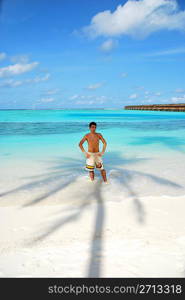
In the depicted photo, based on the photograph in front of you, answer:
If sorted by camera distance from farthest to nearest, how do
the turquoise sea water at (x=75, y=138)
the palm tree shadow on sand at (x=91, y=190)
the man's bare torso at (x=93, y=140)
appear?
the turquoise sea water at (x=75, y=138)
the man's bare torso at (x=93, y=140)
the palm tree shadow on sand at (x=91, y=190)

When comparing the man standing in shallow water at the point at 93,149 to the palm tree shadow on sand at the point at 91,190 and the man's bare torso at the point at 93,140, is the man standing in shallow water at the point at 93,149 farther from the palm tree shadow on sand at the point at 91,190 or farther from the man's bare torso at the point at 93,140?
the palm tree shadow on sand at the point at 91,190

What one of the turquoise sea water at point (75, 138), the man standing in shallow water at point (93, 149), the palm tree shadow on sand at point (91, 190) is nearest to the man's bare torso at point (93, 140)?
the man standing in shallow water at point (93, 149)

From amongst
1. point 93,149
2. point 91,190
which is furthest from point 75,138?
point 91,190

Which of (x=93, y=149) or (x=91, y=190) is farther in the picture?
(x=93, y=149)

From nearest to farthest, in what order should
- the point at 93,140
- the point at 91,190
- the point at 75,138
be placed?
the point at 91,190 → the point at 93,140 → the point at 75,138

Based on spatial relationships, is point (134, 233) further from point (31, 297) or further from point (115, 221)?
point (31, 297)

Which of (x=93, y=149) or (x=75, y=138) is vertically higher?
(x=93, y=149)

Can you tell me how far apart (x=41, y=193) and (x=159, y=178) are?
122 inches

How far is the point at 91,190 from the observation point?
Answer: 586 cm

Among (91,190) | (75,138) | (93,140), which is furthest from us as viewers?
(75,138)

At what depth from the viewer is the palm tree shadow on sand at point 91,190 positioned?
3475mm

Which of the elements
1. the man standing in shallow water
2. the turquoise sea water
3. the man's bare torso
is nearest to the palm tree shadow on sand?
the man standing in shallow water

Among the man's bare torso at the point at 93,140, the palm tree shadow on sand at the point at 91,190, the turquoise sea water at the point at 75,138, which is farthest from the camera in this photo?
the turquoise sea water at the point at 75,138

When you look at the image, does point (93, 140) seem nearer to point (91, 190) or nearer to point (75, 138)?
point (91, 190)
